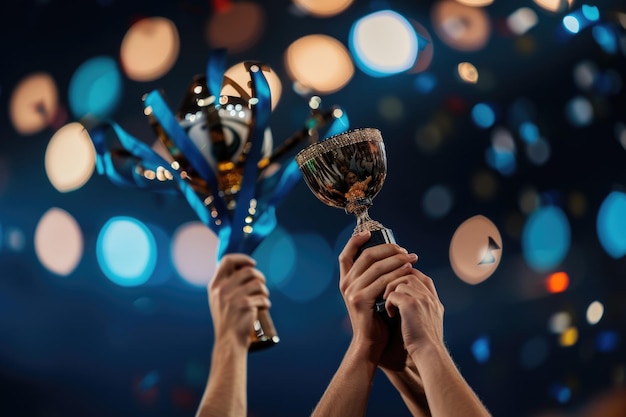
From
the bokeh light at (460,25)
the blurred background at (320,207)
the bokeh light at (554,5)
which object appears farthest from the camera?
the bokeh light at (554,5)

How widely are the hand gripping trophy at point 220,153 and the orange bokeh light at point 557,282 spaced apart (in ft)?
4.97

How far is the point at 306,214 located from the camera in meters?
2.42

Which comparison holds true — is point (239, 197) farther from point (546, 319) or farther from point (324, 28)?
point (546, 319)

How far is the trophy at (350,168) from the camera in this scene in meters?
1.08

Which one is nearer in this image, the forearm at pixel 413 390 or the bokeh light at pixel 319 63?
the forearm at pixel 413 390

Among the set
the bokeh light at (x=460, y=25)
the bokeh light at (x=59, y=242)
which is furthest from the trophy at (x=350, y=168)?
the bokeh light at (x=460, y=25)

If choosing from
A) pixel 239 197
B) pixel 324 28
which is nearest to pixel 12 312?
pixel 239 197

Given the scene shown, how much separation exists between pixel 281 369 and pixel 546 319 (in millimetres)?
1028

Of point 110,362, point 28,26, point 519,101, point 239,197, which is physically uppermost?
point 519,101

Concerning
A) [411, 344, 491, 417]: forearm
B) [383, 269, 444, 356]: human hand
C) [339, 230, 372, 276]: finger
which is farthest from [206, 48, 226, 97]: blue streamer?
[411, 344, 491, 417]: forearm

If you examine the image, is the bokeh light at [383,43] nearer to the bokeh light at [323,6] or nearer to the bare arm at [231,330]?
the bokeh light at [323,6]

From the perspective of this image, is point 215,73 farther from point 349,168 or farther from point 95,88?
point 95,88

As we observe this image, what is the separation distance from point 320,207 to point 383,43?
67 cm

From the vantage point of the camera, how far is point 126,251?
2303mm
